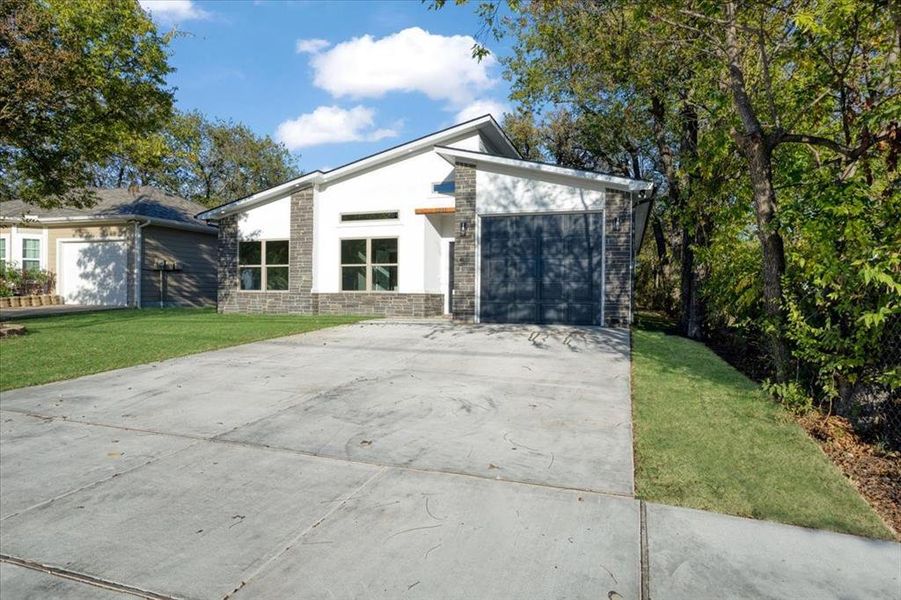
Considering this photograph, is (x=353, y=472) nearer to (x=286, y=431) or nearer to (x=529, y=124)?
(x=286, y=431)

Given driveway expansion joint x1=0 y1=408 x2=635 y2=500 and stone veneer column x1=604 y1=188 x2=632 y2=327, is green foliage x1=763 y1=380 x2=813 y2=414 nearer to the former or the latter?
driveway expansion joint x1=0 y1=408 x2=635 y2=500

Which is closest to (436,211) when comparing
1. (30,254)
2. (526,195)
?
(526,195)

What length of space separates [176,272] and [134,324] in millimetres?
8323

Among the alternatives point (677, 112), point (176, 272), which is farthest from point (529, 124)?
point (176, 272)

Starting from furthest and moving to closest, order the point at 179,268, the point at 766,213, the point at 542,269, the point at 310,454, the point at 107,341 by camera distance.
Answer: the point at 179,268 → the point at 542,269 → the point at 107,341 → the point at 766,213 → the point at 310,454

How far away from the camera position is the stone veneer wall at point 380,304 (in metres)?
15.0

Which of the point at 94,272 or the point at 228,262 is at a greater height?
the point at 228,262

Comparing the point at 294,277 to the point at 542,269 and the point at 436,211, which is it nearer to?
the point at 436,211

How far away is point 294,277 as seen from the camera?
16188mm

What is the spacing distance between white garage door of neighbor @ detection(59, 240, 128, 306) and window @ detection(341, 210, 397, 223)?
916 centimetres

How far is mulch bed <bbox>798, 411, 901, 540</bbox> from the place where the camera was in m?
3.32

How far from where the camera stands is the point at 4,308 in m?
17.9

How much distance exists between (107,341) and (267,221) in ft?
26.0

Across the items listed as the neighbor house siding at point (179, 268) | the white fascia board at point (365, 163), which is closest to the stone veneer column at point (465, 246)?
the white fascia board at point (365, 163)
